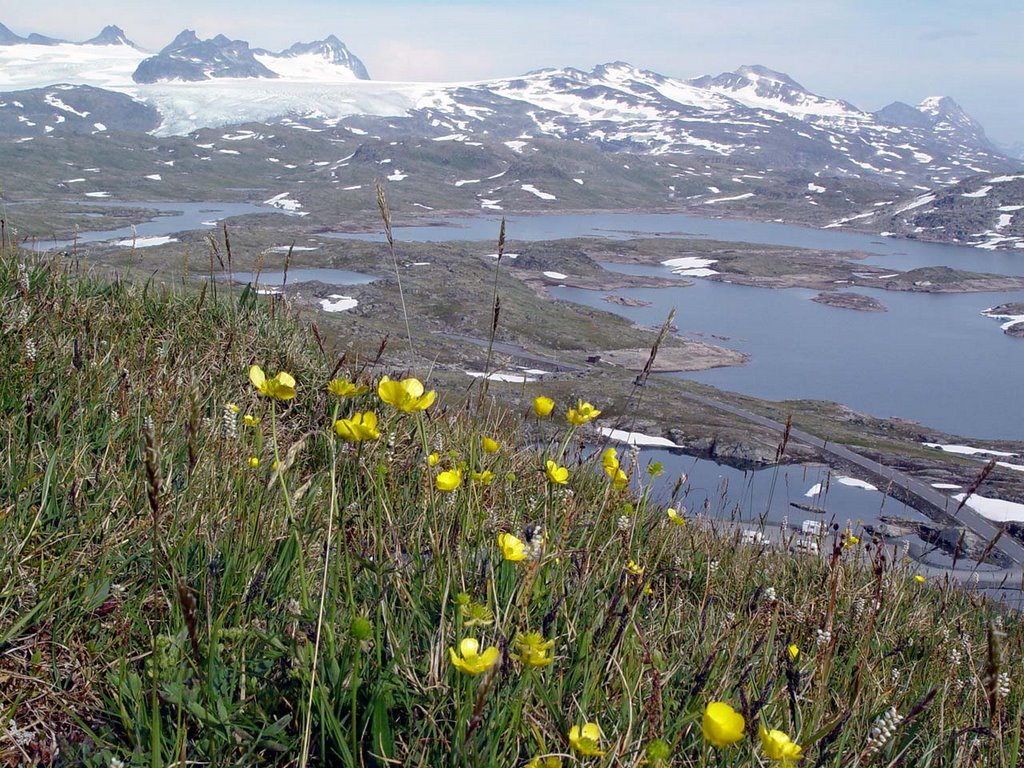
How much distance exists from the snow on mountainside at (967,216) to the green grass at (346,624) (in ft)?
396

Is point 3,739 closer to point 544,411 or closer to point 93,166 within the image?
point 544,411

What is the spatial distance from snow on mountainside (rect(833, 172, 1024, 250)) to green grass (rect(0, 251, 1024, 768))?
12060 cm

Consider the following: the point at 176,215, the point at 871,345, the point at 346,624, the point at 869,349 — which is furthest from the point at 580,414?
the point at 176,215

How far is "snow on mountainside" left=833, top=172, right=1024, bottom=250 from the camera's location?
111 m

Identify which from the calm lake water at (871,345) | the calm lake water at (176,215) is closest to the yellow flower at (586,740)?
the calm lake water at (871,345)

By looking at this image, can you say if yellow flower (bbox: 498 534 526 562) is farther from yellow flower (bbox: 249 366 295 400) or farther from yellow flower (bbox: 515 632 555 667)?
yellow flower (bbox: 249 366 295 400)

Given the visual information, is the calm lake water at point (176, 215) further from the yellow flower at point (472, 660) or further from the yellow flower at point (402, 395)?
the yellow flower at point (472, 660)

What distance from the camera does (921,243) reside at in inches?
4407

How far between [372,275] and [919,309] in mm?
43630

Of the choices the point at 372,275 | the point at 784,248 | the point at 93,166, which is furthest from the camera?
the point at 93,166

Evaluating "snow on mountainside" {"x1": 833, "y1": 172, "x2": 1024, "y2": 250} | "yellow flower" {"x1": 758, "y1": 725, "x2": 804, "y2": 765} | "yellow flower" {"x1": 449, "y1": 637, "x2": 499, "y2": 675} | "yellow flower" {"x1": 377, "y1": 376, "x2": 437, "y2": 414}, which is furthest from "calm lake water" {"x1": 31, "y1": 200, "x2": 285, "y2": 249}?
"snow on mountainside" {"x1": 833, "y1": 172, "x2": 1024, "y2": 250}

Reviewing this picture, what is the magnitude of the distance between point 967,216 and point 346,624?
133 meters

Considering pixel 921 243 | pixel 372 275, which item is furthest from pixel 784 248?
pixel 372 275

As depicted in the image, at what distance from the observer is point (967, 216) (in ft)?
381
